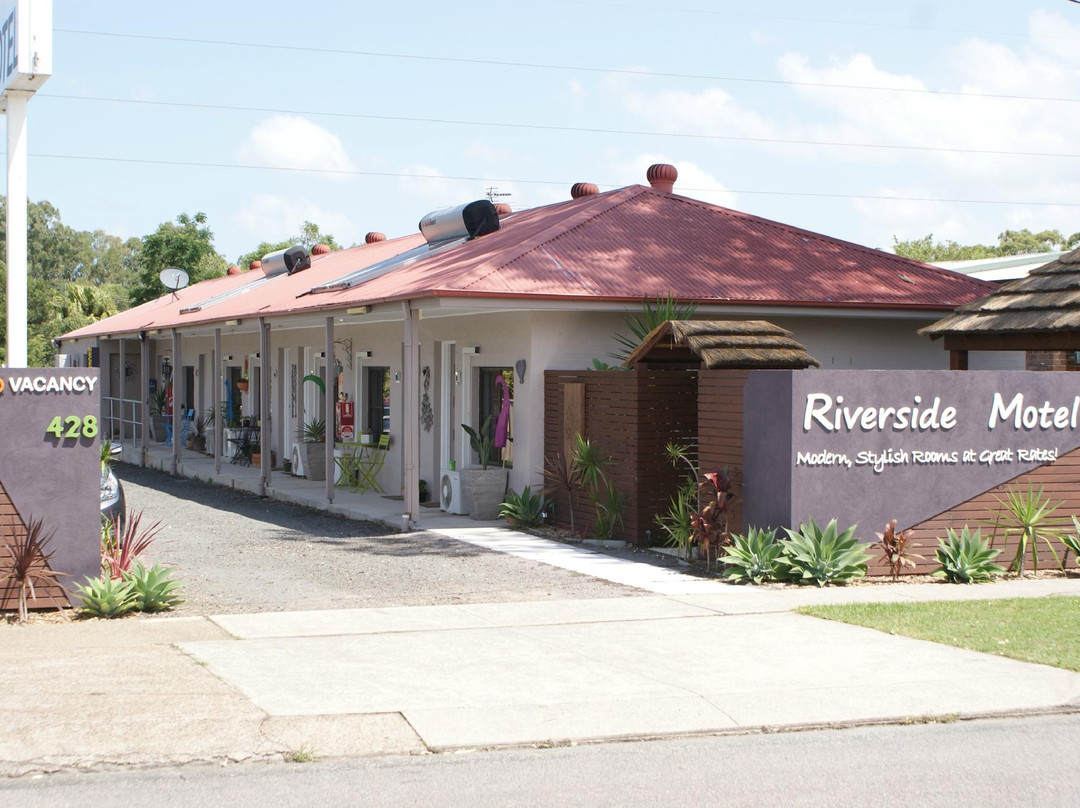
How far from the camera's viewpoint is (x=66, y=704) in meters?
6.86

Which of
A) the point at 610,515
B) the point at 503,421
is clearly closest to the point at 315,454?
the point at 503,421

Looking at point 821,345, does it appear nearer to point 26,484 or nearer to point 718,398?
point 718,398

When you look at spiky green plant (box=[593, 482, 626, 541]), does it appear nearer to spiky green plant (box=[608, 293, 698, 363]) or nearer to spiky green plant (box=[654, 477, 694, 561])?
spiky green plant (box=[654, 477, 694, 561])

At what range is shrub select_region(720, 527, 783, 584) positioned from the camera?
455 inches

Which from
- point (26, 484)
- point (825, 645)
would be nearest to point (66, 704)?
point (26, 484)

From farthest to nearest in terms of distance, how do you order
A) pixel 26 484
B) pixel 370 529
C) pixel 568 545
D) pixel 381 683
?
pixel 370 529
pixel 568 545
pixel 26 484
pixel 381 683

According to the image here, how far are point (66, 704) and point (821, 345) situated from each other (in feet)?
43.0

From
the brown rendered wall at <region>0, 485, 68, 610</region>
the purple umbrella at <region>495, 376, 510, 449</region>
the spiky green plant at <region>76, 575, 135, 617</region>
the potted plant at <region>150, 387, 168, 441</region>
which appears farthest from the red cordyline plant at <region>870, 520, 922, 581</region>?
the potted plant at <region>150, 387, 168, 441</region>

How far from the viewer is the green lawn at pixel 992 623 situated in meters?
8.58

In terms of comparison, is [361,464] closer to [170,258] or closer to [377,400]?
[377,400]

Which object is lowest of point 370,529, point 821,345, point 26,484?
point 370,529

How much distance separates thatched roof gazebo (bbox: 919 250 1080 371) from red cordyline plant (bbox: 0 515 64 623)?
1064 cm

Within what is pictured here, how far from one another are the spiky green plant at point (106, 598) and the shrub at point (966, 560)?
7.19 metres

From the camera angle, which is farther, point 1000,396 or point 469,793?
point 1000,396
